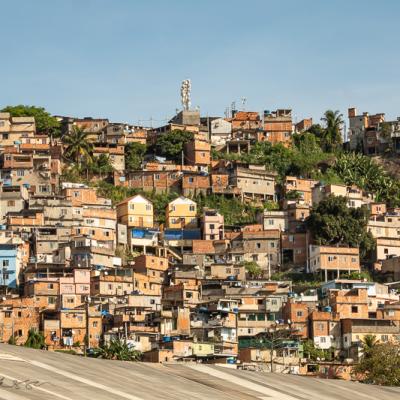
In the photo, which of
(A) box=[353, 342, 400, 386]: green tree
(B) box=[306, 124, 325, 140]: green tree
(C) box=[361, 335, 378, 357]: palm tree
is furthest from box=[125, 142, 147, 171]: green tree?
(A) box=[353, 342, 400, 386]: green tree

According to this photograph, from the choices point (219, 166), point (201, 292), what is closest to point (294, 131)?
point (219, 166)

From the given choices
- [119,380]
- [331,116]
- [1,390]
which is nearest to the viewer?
[1,390]

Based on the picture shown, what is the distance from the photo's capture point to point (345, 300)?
83.3 meters

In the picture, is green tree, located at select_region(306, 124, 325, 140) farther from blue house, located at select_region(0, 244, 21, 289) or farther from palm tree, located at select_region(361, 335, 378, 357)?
palm tree, located at select_region(361, 335, 378, 357)

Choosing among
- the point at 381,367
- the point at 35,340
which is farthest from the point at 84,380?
the point at 35,340

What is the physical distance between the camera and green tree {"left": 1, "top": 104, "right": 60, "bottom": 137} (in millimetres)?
110062

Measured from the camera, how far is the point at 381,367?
66750mm

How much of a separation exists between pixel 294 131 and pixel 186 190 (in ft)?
59.6

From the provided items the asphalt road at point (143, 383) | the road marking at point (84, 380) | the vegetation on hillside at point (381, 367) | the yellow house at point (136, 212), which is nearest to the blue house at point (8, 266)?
the yellow house at point (136, 212)

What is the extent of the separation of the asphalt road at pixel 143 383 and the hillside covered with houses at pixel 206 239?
2091 cm

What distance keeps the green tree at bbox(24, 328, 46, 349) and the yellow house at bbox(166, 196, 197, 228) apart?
2050cm

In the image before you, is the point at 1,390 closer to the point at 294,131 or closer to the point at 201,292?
the point at 201,292

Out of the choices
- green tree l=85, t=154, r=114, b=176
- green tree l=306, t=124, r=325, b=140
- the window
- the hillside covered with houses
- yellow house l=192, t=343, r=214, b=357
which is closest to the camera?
yellow house l=192, t=343, r=214, b=357

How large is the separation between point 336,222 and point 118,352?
24.0 meters
